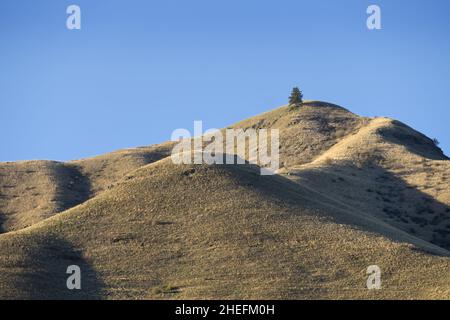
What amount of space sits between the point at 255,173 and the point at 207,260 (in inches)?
796

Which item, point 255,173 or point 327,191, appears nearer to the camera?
point 255,173

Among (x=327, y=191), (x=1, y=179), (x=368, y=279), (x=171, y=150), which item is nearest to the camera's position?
(x=368, y=279)

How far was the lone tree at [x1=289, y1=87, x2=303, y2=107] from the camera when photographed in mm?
137750

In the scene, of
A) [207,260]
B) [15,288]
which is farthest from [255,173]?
[15,288]

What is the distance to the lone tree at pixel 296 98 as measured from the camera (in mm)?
137750

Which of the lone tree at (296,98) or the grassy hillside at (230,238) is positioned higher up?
the lone tree at (296,98)

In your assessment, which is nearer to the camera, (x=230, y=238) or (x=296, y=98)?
(x=230, y=238)

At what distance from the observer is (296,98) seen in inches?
5458

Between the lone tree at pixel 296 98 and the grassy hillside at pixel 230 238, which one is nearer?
the grassy hillside at pixel 230 238

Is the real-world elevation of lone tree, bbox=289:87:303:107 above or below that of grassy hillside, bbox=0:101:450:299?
above

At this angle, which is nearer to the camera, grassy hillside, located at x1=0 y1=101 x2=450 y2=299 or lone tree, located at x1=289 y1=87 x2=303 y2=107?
grassy hillside, located at x1=0 y1=101 x2=450 y2=299

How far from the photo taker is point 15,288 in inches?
1973
